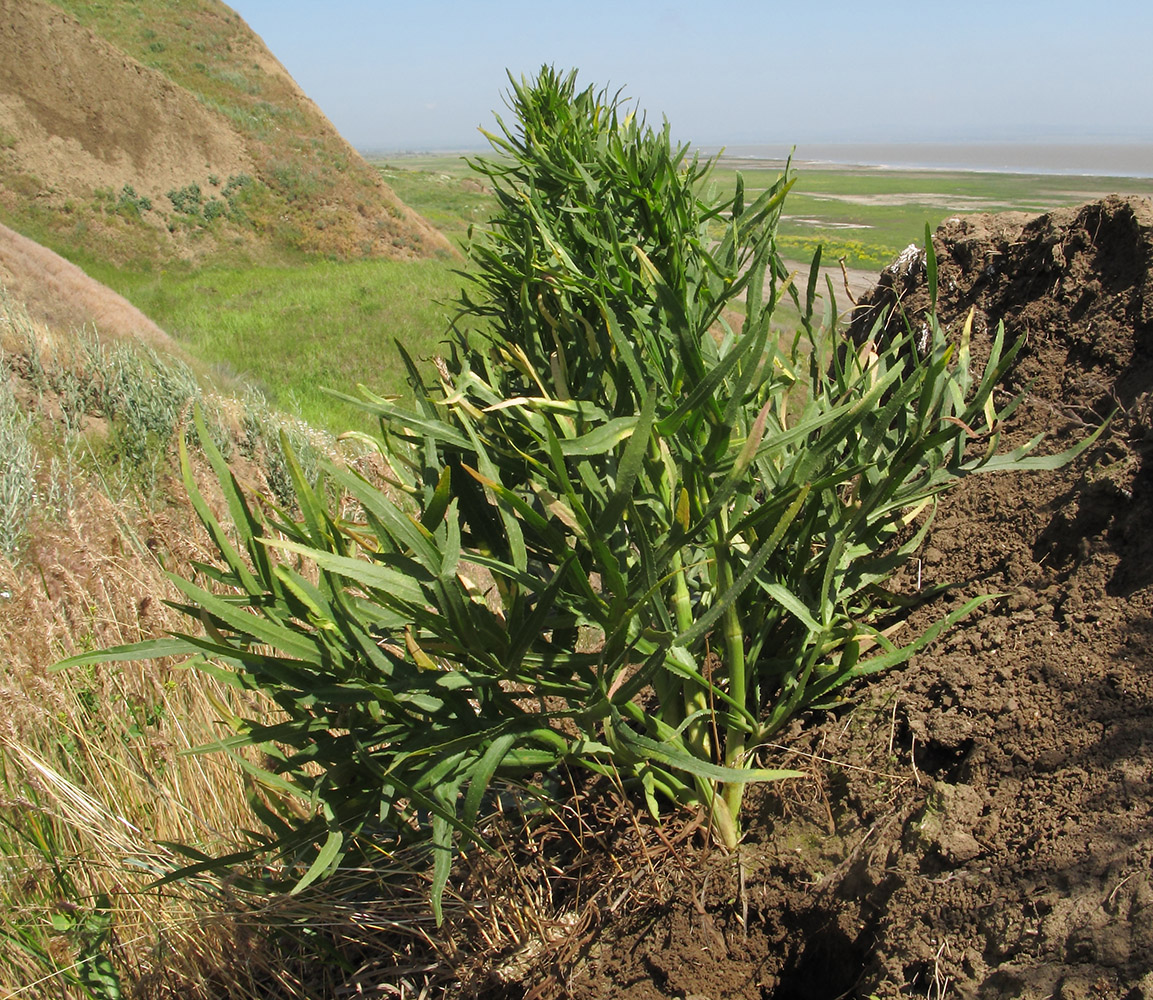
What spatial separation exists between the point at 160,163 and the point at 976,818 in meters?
25.8

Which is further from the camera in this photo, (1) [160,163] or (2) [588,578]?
(1) [160,163]

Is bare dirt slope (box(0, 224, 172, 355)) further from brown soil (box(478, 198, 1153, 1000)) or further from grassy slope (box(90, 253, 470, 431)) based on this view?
brown soil (box(478, 198, 1153, 1000))

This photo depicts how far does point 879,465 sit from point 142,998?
1892mm

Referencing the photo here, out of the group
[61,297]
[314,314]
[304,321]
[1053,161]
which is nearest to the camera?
[61,297]

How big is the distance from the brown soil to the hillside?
21593 millimetres

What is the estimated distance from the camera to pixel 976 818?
1.19m

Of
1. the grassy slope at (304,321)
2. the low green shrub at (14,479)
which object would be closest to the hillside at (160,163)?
the grassy slope at (304,321)

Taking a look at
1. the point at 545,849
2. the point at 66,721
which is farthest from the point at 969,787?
the point at 66,721

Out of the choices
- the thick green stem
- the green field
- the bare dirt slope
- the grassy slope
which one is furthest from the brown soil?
the bare dirt slope

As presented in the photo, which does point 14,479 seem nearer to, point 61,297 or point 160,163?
point 61,297

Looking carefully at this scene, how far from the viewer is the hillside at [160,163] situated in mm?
19125

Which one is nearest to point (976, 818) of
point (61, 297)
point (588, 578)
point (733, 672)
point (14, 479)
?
point (733, 672)

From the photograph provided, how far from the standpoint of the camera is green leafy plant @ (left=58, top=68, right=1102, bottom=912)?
1098 millimetres

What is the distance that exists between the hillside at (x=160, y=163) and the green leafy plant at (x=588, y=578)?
21.2 metres
